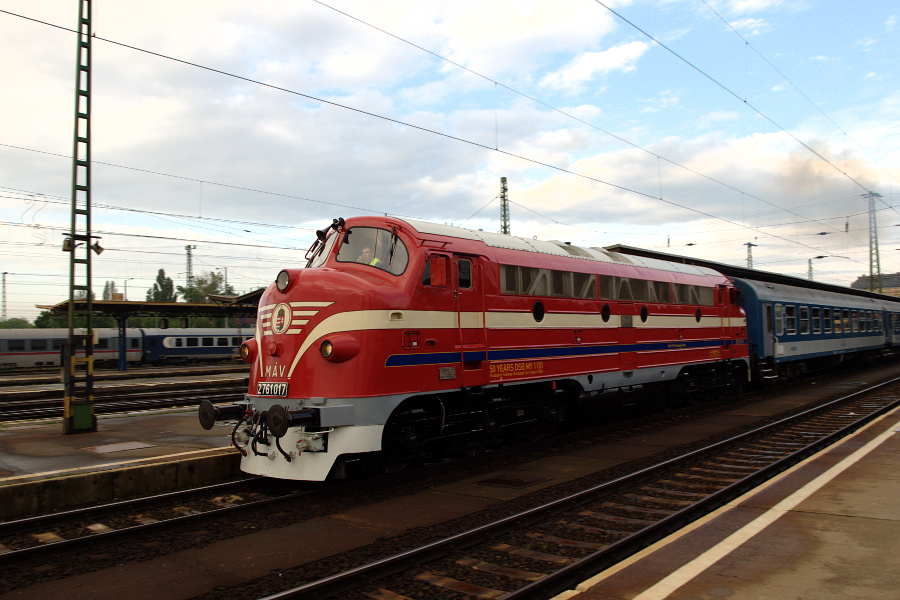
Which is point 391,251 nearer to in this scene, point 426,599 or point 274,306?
point 274,306

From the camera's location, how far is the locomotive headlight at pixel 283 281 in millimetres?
8703

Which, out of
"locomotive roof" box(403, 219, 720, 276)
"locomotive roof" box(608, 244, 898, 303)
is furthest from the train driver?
"locomotive roof" box(608, 244, 898, 303)

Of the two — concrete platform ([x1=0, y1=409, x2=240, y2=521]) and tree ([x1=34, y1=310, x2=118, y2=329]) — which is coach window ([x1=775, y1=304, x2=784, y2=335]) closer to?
concrete platform ([x1=0, y1=409, x2=240, y2=521])

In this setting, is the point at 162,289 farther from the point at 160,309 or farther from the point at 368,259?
the point at 368,259

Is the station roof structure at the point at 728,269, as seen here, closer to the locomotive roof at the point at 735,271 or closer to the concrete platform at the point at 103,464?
the locomotive roof at the point at 735,271

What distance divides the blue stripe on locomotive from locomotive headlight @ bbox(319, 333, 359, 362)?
643 inches

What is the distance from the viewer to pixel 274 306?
29.1 ft

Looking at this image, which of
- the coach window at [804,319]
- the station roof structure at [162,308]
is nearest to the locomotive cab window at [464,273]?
the coach window at [804,319]

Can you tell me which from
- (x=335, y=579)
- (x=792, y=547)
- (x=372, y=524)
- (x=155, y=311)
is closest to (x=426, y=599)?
(x=335, y=579)

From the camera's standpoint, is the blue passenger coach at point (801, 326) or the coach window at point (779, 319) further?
the coach window at point (779, 319)

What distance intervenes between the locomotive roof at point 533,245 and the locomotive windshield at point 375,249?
409 mm

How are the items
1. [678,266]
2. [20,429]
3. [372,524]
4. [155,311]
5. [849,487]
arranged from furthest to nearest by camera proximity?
[155,311], [678,266], [20,429], [849,487], [372,524]

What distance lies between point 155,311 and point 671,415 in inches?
1158

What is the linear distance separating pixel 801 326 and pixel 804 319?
0.55 m
